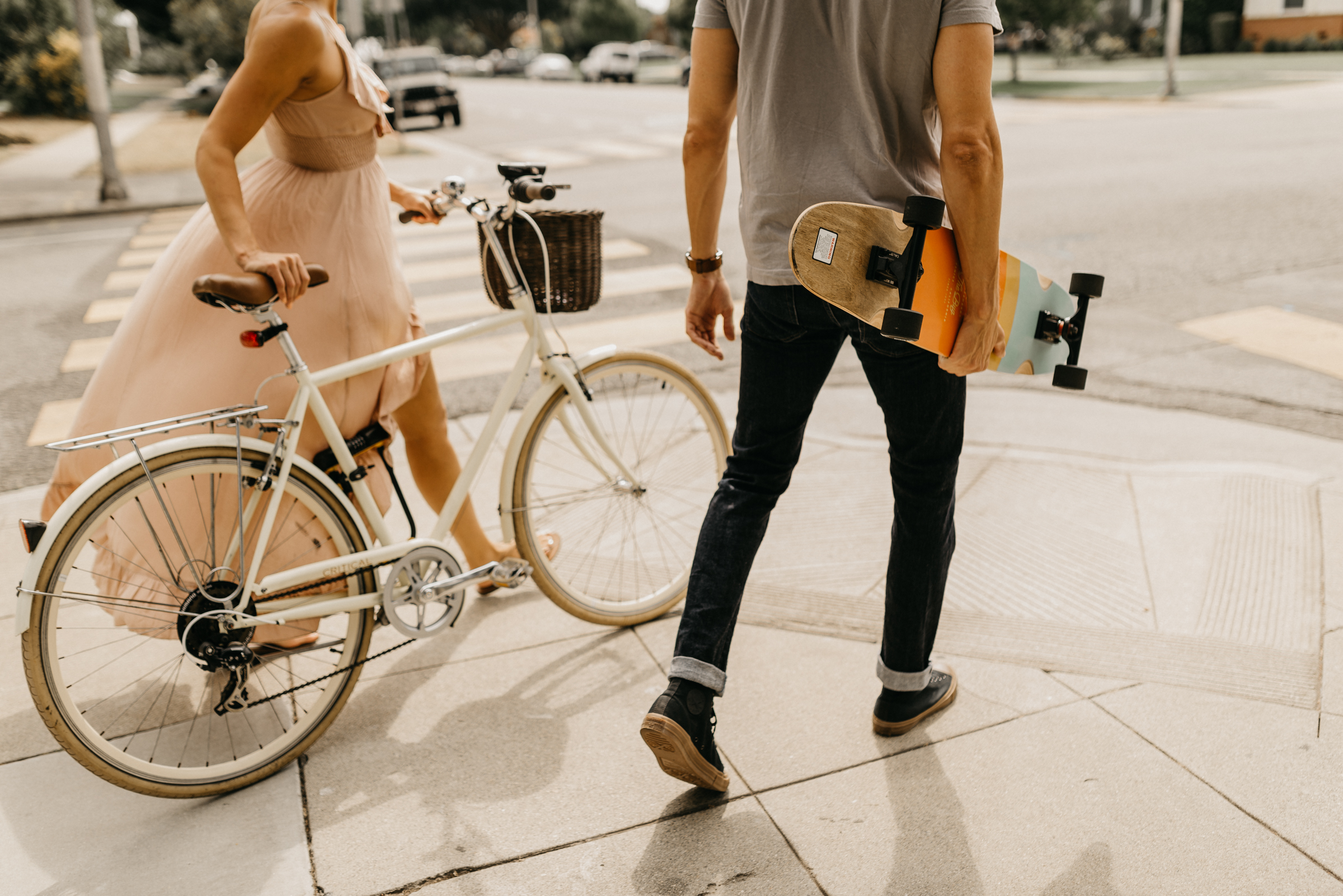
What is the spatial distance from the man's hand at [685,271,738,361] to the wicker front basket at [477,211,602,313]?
14.6 inches

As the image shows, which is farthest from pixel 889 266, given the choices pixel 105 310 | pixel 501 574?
pixel 105 310

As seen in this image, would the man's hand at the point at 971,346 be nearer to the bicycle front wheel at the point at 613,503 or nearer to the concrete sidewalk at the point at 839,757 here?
the concrete sidewalk at the point at 839,757

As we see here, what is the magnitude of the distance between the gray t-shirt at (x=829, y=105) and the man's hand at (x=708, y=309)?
32 cm

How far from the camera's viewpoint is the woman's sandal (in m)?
3.30

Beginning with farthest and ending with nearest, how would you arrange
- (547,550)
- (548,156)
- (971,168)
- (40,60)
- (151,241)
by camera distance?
(40,60)
(548,156)
(151,241)
(547,550)
(971,168)

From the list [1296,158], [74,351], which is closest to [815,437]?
[74,351]

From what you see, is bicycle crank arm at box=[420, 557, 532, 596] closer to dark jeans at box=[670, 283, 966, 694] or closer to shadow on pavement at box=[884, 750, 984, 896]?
dark jeans at box=[670, 283, 966, 694]

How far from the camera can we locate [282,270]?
2451 millimetres

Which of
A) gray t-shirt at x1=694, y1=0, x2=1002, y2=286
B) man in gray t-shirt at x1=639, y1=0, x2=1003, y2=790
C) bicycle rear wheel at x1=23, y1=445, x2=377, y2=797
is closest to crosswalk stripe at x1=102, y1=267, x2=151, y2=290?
bicycle rear wheel at x1=23, y1=445, x2=377, y2=797

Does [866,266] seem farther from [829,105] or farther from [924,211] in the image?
[829,105]

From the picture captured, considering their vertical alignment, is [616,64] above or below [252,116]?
above

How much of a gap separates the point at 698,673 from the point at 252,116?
165cm

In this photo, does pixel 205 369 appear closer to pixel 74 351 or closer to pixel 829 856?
pixel 829 856

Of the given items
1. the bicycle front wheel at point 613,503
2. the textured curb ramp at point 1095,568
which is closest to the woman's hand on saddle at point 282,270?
the bicycle front wheel at point 613,503
